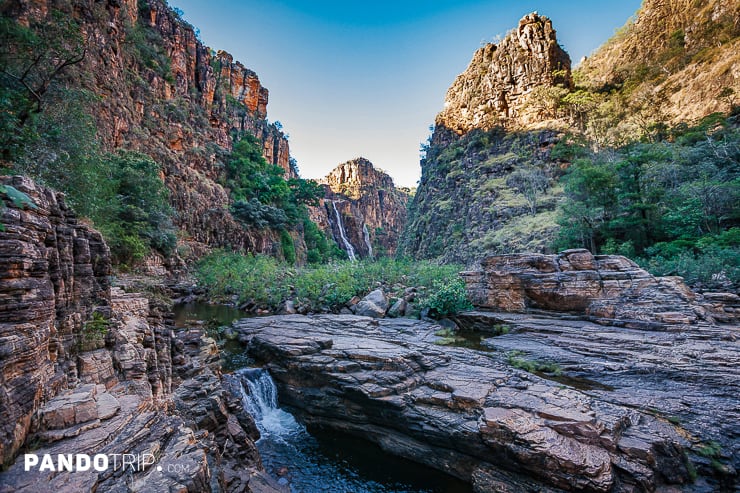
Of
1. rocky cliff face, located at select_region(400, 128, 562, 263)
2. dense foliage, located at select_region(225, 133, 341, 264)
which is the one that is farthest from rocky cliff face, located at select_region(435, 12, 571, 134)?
dense foliage, located at select_region(225, 133, 341, 264)

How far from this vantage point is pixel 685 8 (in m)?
26.4

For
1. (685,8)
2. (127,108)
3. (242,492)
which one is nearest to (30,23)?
(127,108)

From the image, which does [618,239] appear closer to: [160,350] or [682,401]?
[682,401]

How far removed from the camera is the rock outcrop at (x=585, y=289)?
7.92 metres

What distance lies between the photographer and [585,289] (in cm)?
930

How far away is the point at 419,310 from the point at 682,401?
7.74 m

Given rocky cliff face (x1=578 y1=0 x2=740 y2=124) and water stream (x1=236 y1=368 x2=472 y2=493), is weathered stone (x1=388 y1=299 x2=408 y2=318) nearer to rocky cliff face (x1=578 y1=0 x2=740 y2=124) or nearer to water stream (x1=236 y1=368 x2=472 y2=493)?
water stream (x1=236 y1=368 x2=472 y2=493)

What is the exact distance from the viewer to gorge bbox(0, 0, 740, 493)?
3123mm

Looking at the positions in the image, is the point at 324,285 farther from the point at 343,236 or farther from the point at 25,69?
the point at 343,236

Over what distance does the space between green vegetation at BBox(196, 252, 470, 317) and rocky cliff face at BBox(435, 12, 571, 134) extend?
20.6 metres

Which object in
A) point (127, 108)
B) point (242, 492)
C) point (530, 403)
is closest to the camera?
point (242, 492)

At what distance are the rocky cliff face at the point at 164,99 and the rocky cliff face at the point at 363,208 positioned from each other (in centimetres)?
2740

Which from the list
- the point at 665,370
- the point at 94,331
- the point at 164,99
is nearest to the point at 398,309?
the point at 665,370

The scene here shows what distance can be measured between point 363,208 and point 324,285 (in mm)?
55513
